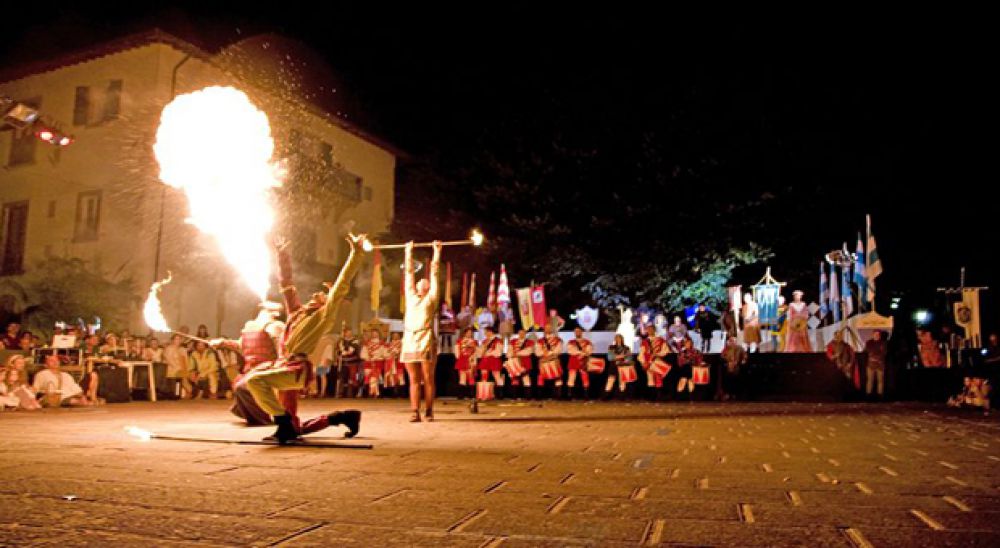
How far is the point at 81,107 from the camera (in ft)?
78.8

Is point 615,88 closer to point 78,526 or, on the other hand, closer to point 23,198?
point 23,198

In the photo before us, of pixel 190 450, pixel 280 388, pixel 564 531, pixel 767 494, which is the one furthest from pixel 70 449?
pixel 767 494

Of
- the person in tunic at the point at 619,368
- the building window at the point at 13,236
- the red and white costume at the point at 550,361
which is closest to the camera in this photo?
the person in tunic at the point at 619,368

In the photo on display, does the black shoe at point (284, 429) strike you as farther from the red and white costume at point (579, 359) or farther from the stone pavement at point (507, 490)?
the red and white costume at point (579, 359)

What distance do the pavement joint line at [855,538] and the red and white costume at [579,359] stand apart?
48.4 feet

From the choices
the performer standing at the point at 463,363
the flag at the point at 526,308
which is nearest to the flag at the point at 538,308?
the flag at the point at 526,308

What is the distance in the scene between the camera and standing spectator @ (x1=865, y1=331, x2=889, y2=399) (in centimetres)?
1622

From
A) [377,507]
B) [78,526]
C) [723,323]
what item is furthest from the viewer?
[723,323]

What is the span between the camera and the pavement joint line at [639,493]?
386 centimetres

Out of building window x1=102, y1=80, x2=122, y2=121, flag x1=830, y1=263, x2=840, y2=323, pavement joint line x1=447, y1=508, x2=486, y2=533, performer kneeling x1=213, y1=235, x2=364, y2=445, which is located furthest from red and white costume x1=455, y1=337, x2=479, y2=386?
pavement joint line x1=447, y1=508, x2=486, y2=533

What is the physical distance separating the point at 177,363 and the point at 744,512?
647 inches

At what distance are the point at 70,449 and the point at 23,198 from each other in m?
23.4

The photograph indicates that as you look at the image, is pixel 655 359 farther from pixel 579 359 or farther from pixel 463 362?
pixel 463 362

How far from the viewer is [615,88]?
82.2 feet
